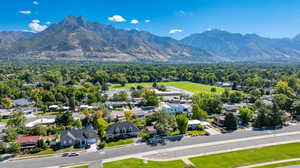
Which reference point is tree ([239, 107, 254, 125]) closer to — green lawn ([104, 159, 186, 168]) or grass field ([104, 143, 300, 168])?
grass field ([104, 143, 300, 168])

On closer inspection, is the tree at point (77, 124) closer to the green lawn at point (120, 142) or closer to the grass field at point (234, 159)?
the green lawn at point (120, 142)

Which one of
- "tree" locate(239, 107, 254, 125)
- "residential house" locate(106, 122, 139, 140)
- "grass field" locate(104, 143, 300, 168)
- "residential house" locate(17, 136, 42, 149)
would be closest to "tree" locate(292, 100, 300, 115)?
"tree" locate(239, 107, 254, 125)

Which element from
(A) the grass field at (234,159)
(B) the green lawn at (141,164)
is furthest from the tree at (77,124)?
(A) the grass field at (234,159)

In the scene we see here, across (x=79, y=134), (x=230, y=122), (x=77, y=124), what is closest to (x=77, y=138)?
(x=79, y=134)

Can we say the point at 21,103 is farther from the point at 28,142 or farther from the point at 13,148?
the point at 13,148

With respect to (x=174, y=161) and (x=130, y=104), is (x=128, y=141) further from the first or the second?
(x=130, y=104)

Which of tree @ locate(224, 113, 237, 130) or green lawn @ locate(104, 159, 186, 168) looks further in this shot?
tree @ locate(224, 113, 237, 130)
